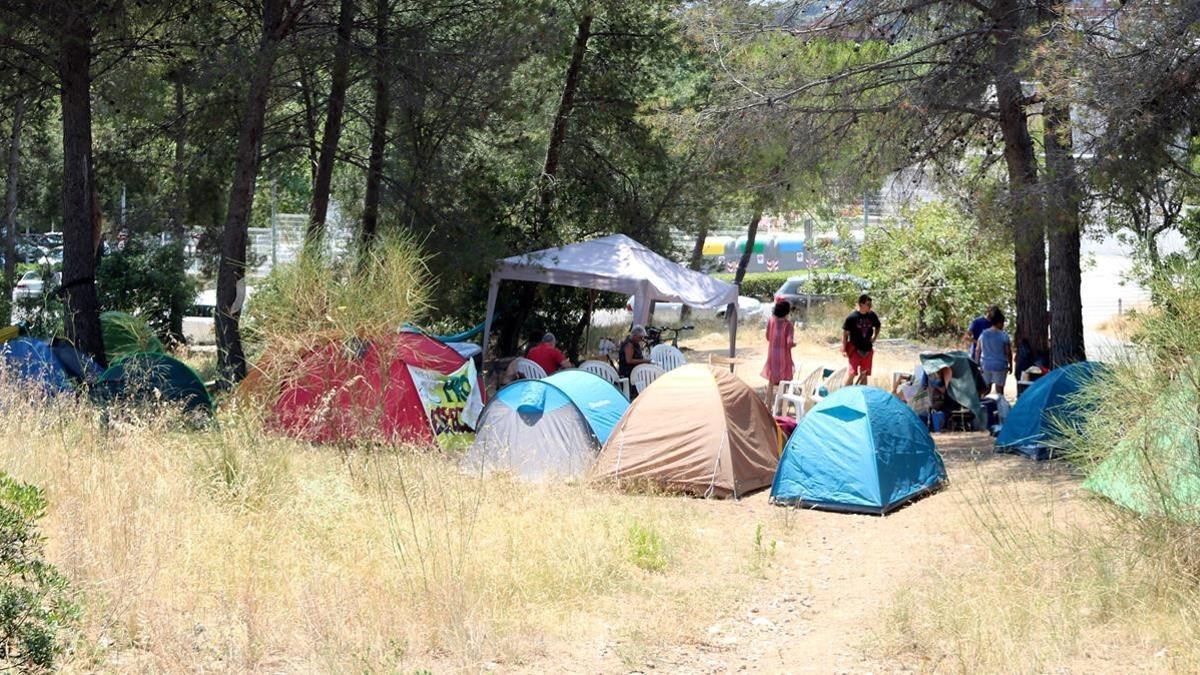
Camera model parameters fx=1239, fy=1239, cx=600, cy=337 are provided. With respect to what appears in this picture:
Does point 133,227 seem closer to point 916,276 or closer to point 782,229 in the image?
point 916,276

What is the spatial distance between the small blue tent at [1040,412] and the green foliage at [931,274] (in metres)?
12.8

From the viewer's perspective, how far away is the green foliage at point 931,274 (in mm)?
25078

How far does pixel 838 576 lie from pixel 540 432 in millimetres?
3822

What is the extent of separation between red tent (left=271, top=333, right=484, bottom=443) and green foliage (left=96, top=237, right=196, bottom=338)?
10907mm

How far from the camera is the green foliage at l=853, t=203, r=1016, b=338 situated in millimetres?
25078

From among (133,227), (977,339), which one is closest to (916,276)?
(977,339)

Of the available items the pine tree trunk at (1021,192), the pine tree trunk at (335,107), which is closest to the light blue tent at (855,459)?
the pine tree trunk at (1021,192)

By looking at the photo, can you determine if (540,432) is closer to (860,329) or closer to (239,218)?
(860,329)

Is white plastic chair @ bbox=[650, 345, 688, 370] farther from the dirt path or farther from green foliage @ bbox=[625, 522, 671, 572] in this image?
green foliage @ bbox=[625, 522, 671, 572]

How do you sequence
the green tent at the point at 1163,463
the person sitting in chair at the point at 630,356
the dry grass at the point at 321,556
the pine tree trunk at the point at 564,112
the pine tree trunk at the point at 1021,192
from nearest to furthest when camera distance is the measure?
the dry grass at the point at 321,556
the green tent at the point at 1163,463
the pine tree trunk at the point at 1021,192
the person sitting in chair at the point at 630,356
the pine tree trunk at the point at 564,112

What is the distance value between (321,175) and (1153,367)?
475 inches

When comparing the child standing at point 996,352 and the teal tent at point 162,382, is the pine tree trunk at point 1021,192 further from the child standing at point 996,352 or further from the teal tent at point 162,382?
the teal tent at point 162,382

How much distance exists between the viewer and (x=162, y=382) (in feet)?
41.5

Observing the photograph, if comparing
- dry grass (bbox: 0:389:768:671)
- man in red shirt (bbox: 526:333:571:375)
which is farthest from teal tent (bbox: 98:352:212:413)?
man in red shirt (bbox: 526:333:571:375)
